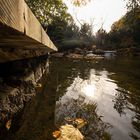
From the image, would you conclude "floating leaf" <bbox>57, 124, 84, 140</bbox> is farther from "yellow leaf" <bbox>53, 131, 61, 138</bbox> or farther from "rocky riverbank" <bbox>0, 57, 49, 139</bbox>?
"rocky riverbank" <bbox>0, 57, 49, 139</bbox>

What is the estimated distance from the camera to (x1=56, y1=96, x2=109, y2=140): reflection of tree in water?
272cm

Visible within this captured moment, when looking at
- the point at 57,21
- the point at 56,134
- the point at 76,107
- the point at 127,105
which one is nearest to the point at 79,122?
the point at 56,134

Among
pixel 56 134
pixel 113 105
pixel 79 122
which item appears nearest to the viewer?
pixel 56 134

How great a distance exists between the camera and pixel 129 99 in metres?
4.57

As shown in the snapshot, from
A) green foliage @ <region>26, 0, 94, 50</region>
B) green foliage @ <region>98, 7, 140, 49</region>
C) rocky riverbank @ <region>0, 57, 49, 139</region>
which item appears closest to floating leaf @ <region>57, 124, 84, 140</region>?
rocky riverbank @ <region>0, 57, 49, 139</region>

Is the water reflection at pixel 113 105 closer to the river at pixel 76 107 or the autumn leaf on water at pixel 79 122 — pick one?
the river at pixel 76 107

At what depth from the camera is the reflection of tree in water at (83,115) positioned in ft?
8.92

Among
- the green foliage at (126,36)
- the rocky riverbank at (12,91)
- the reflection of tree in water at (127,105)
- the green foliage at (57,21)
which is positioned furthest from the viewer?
the green foliage at (126,36)

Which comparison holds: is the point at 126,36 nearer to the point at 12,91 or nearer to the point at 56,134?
the point at 12,91

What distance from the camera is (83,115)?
133 inches

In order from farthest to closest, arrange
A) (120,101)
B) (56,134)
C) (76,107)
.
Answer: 1. (120,101)
2. (76,107)
3. (56,134)

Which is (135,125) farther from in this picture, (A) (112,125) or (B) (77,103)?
(B) (77,103)

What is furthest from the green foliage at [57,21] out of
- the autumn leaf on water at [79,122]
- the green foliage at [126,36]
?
the autumn leaf on water at [79,122]

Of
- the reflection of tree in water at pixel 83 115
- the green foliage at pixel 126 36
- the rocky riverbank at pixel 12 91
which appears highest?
the green foliage at pixel 126 36
